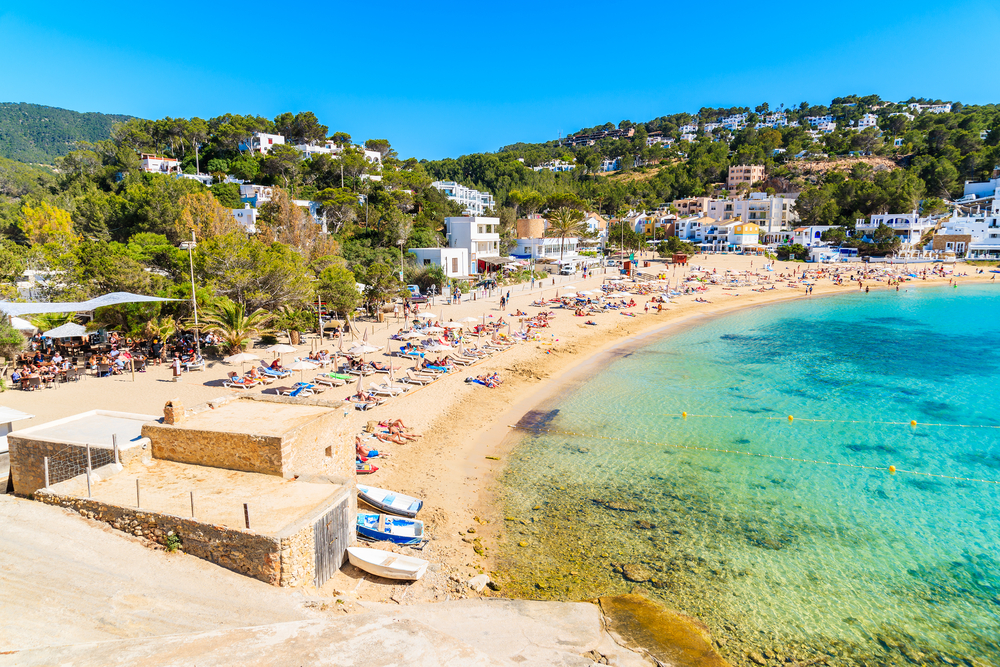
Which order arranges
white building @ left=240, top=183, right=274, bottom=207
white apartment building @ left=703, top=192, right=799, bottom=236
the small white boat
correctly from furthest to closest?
white apartment building @ left=703, top=192, right=799, bottom=236 → white building @ left=240, top=183, right=274, bottom=207 → the small white boat

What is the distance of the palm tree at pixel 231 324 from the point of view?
22078mm

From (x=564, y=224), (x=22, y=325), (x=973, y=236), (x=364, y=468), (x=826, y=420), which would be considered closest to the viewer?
(x=364, y=468)

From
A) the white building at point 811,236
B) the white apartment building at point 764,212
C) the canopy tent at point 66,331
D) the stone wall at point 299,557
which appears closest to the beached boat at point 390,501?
the stone wall at point 299,557

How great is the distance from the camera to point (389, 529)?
11.2 meters

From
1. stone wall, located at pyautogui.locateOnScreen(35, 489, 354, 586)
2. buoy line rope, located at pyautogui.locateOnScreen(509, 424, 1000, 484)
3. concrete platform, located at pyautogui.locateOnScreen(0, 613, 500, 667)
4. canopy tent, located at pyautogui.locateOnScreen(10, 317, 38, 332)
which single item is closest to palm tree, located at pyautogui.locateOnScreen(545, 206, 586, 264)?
buoy line rope, located at pyautogui.locateOnScreen(509, 424, 1000, 484)

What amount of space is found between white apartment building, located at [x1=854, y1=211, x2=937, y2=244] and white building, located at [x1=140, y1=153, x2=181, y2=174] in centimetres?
9287

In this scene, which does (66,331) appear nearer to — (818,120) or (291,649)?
(291,649)

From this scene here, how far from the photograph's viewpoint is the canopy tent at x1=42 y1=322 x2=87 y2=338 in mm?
20219

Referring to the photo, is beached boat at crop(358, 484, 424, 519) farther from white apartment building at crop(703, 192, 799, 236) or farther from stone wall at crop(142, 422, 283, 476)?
white apartment building at crop(703, 192, 799, 236)

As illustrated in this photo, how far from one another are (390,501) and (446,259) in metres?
32.8

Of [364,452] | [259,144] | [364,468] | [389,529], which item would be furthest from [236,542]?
[259,144]

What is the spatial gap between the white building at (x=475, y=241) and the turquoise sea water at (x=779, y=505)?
84.2 ft

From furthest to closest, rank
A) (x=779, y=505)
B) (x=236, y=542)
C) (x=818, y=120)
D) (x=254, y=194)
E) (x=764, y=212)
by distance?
(x=818, y=120) < (x=764, y=212) < (x=254, y=194) < (x=779, y=505) < (x=236, y=542)

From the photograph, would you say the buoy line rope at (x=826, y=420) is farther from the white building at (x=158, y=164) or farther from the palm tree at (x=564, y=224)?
the white building at (x=158, y=164)
